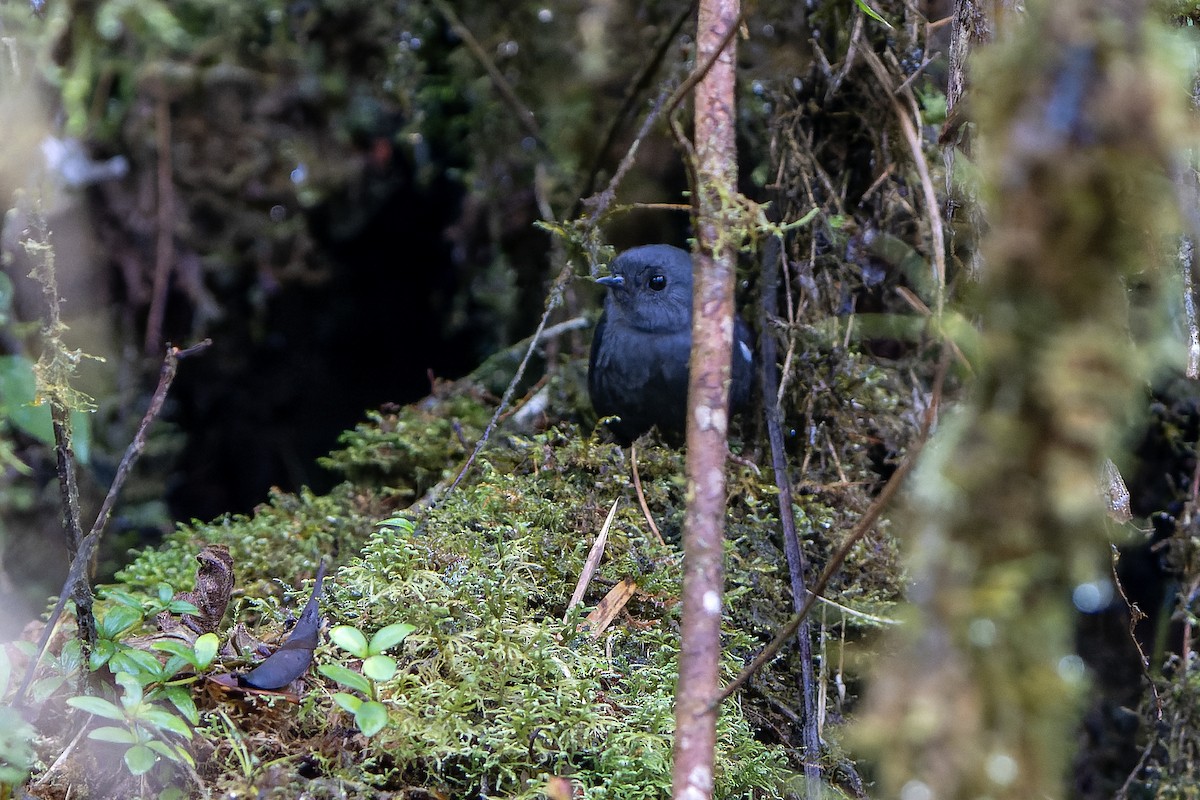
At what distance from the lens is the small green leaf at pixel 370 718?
1.39 meters

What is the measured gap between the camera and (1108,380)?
2.70 feet

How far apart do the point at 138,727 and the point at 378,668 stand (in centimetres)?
36

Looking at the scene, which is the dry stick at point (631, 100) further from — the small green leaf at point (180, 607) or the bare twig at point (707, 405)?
the small green leaf at point (180, 607)

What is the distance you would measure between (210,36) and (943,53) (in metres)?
2.80

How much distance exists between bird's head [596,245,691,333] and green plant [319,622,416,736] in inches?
69.2

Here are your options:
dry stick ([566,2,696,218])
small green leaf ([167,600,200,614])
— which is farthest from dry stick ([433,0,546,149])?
small green leaf ([167,600,200,614])

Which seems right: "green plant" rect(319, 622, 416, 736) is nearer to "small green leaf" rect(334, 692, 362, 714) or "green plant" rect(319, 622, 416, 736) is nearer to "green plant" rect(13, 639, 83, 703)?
"small green leaf" rect(334, 692, 362, 714)

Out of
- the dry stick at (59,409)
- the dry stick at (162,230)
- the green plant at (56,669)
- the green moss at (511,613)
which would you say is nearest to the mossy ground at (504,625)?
the green moss at (511,613)

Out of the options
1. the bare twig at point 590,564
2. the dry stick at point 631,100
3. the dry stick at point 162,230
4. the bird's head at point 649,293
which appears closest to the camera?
the bare twig at point 590,564

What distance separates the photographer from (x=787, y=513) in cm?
235

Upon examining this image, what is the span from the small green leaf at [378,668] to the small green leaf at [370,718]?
1.6 inches

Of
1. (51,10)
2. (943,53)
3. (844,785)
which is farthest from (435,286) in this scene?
(844,785)

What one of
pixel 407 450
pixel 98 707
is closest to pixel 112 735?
pixel 98 707

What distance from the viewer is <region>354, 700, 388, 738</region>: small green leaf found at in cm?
139
